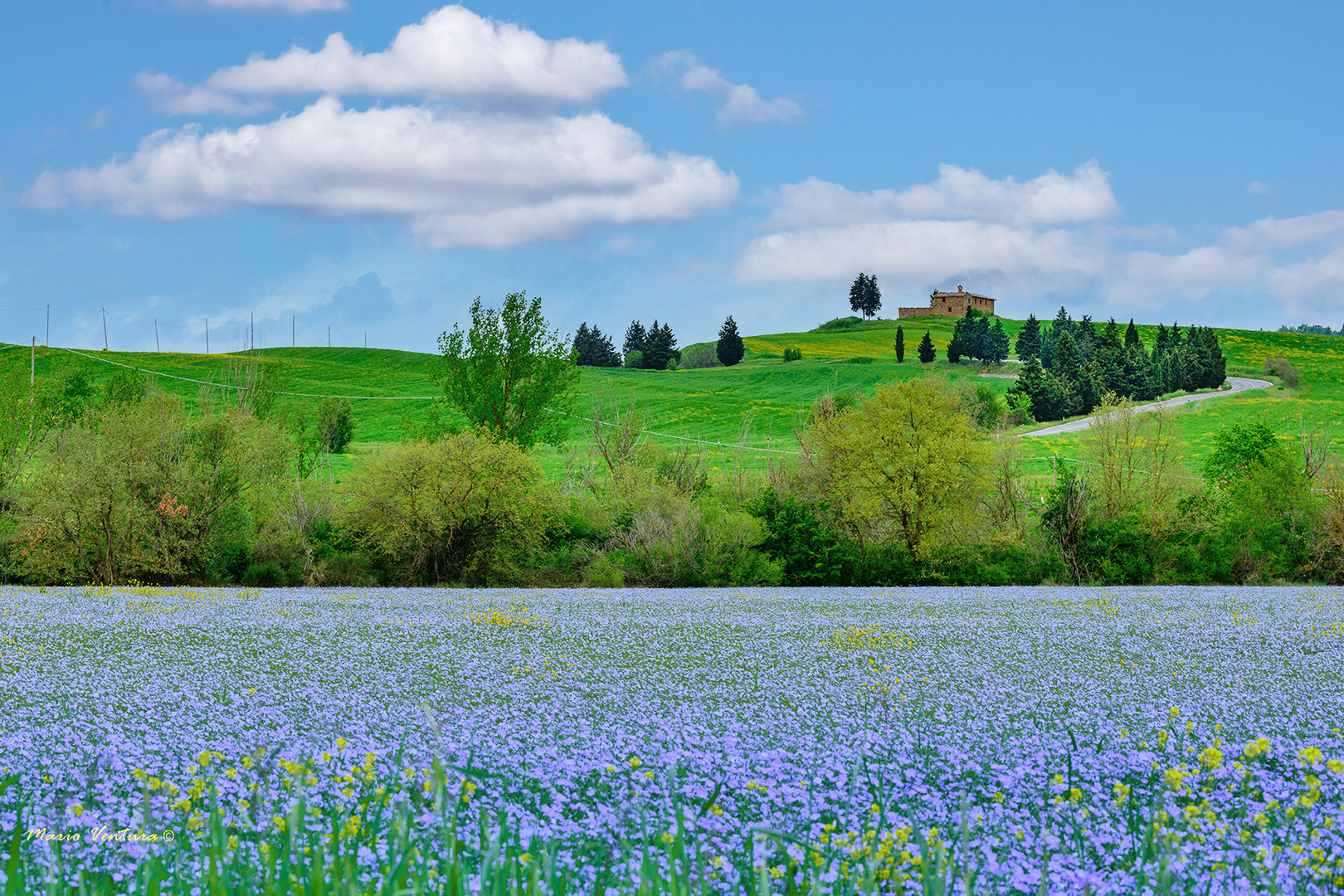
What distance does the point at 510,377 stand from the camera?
55156 mm

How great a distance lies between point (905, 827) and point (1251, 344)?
205m

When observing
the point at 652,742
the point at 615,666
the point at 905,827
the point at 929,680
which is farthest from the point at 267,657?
the point at 905,827

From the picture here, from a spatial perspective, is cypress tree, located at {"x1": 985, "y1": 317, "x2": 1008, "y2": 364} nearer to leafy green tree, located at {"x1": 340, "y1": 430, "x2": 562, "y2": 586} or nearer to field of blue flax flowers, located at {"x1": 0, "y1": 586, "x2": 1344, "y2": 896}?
leafy green tree, located at {"x1": 340, "y1": 430, "x2": 562, "y2": 586}

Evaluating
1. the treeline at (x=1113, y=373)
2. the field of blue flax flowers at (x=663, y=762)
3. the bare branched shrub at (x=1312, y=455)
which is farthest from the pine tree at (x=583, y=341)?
the field of blue flax flowers at (x=663, y=762)

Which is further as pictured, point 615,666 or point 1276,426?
point 1276,426

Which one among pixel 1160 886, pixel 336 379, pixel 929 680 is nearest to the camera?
pixel 1160 886

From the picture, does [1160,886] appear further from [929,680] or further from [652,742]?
[929,680]

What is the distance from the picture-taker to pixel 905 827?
6289mm

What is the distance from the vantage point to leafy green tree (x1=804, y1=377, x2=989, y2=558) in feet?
152

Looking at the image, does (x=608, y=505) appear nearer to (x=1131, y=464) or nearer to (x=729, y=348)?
(x=1131, y=464)

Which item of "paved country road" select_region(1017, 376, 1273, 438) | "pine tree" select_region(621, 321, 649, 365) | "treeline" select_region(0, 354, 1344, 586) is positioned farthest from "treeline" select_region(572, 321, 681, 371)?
"treeline" select_region(0, 354, 1344, 586)

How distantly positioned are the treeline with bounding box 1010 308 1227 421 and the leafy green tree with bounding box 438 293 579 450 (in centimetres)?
7824

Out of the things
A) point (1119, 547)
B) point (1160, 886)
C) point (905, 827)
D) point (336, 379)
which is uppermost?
point (336, 379)

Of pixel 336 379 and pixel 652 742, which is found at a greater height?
pixel 336 379
